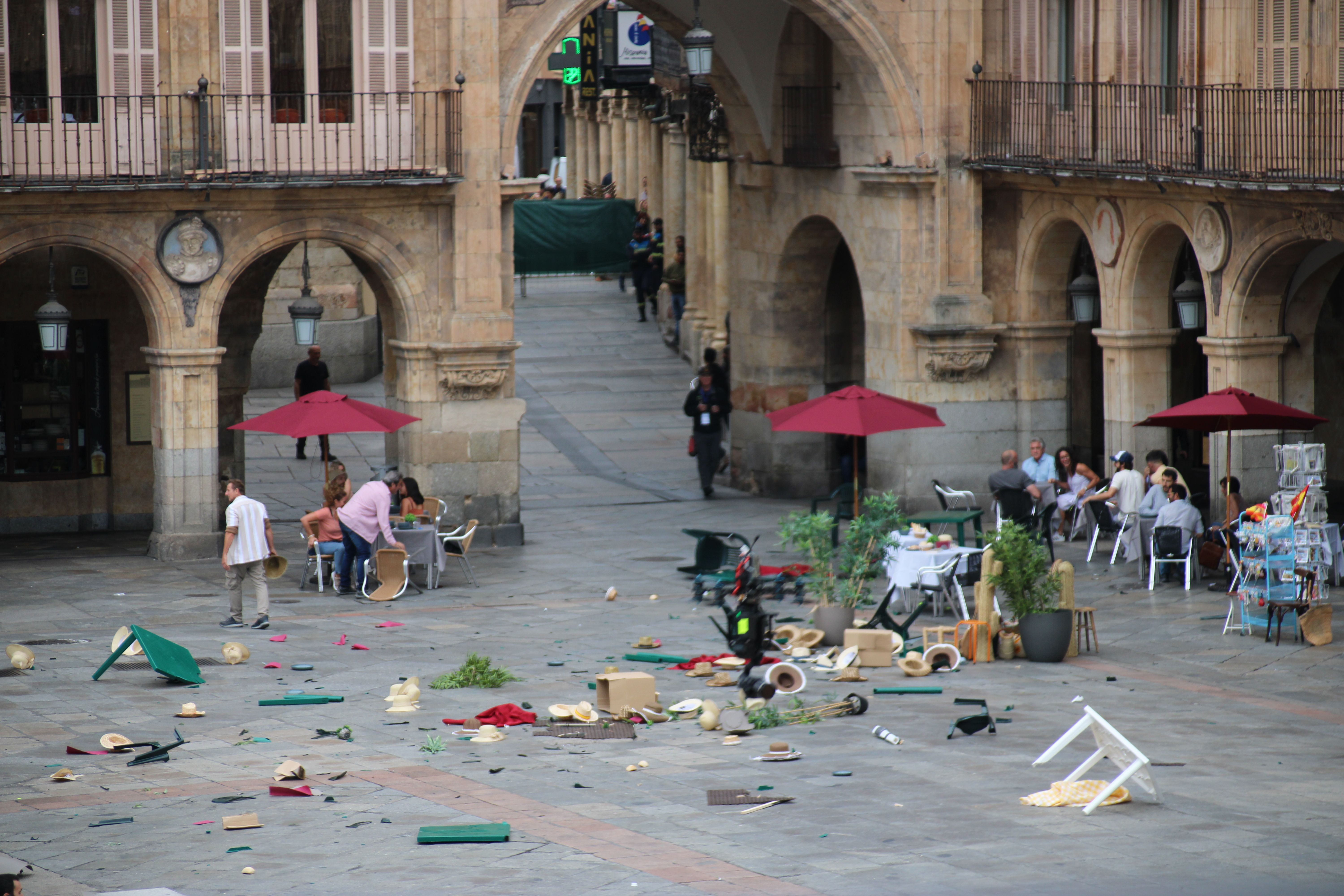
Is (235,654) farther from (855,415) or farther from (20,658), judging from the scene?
(855,415)

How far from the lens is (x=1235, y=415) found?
20.7 meters

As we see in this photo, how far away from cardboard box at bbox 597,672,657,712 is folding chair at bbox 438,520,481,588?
6.79 metres

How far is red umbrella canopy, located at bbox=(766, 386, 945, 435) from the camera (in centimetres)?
2205

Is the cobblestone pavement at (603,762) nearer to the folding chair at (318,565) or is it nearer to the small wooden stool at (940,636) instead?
the folding chair at (318,565)

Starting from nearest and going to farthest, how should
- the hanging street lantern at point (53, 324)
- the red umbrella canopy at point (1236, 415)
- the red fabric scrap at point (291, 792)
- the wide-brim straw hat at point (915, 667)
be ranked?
the red fabric scrap at point (291, 792) < the wide-brim straw hat at point (915, 667) < the red umbrella canopy at point (1236, 415) < the hanging street lantern at point (53, 324)

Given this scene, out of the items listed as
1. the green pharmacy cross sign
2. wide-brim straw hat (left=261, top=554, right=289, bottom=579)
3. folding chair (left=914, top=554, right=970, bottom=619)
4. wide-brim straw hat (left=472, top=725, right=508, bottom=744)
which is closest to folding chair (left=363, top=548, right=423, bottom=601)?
wide-brim straw hat (left=261, top=554, right=289, bottom=579)

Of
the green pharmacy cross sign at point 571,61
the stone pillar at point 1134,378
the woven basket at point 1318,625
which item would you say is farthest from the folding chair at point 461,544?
the green pharmacy cross sign at point 571,61

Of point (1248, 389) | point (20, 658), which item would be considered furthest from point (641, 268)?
point (20, 658)

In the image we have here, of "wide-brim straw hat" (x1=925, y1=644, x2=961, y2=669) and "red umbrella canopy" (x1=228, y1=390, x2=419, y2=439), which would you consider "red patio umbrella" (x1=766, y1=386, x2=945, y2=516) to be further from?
"red umbrella canopy" (x1=228, y1=390, x2=419, y2=439)

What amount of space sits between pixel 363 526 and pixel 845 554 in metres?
5.42

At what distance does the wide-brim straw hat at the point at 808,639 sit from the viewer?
18.8 meters

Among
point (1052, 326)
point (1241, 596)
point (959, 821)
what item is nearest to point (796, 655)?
point (1241, 596)

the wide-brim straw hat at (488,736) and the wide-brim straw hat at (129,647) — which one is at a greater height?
the wide-brim straw hat at (129,647)

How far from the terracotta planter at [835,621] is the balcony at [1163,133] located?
6.49m
